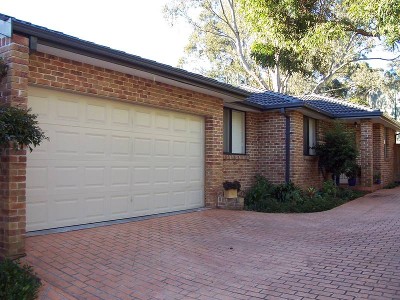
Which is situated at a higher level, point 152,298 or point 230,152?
point 230,152

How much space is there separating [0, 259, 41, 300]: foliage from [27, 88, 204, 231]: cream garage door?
7.24 ft

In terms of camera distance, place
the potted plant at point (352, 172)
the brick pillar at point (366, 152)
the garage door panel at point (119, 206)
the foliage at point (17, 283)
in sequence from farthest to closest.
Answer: the brick pillar at point (366, 152), the potted plant at point (352, 172), the garage door panel at point (119, 206), the foliage at point (17, 283)

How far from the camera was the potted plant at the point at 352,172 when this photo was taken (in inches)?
523

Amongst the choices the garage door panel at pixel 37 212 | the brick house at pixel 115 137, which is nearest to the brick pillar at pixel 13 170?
the brick house at pixel 115 137

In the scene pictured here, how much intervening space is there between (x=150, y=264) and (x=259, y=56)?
12046 millimetres

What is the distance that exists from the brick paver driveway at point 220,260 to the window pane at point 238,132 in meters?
3.93

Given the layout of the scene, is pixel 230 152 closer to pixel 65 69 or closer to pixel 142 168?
pixel 142 168

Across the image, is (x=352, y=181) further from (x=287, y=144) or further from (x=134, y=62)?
(x=134, y=62)

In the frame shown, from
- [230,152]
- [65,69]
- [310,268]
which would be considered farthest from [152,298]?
[230,152]

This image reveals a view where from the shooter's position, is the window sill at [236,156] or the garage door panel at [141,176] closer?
the garage door panel at [141,176]

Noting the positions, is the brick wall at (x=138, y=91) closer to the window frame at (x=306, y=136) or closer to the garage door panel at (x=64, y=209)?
the garage door panel at (x=64, y=209)

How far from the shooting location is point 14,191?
5.16 metres

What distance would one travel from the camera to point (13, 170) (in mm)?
5176

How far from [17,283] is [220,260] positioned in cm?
264
